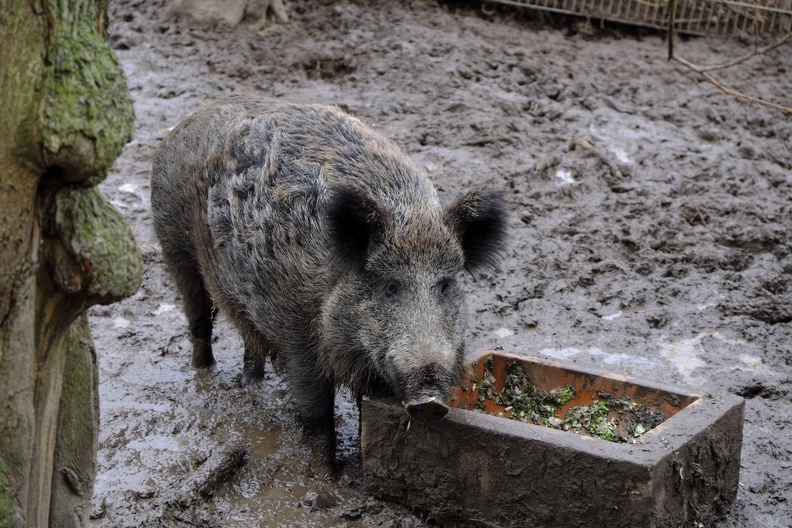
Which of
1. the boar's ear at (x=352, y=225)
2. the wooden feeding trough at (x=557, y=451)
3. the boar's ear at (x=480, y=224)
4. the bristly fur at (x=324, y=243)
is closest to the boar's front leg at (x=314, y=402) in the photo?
the bristly fur at (x=324, y=243)

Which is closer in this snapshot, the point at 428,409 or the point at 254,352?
the point at 428,409

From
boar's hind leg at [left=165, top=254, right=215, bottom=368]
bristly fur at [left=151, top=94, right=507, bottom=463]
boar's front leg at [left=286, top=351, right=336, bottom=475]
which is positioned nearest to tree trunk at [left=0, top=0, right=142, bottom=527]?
bristly fur at [left=151, top=94, right=507, bottom=463]

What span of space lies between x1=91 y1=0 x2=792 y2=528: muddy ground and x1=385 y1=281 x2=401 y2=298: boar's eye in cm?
98

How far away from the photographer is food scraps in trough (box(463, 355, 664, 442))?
445 centimetres

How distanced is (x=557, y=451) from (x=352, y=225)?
4.58ft

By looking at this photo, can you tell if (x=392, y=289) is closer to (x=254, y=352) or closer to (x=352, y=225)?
(x=352, y=225)

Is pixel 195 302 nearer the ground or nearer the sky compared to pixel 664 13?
nearer the ground

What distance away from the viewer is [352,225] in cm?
448

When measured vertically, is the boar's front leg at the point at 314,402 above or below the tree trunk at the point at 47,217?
below

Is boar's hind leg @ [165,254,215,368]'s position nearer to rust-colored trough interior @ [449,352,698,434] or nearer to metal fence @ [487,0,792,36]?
rust-colored trough interior @ [449,352,698,434]

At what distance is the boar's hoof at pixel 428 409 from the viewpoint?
12.9ft

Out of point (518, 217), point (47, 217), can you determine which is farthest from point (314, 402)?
point (518, 217)

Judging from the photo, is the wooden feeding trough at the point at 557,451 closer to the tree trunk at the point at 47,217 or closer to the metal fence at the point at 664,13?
the tree trunk at the point at 47,217

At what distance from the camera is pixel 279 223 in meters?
4.91
